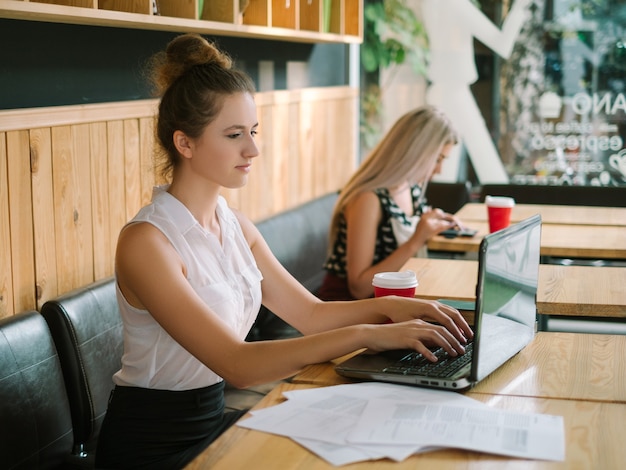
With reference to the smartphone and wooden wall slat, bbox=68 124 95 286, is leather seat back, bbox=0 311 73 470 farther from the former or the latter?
the smartphone

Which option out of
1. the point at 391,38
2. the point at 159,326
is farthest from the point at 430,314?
the point at 391,38

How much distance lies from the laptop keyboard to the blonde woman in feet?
4.81

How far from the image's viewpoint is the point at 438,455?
1369 mm

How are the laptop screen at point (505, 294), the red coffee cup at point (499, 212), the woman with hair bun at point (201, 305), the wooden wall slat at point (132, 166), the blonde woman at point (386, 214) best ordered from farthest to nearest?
the red coffee cup at point (499, 212)
the blonde woman at point (386, 214)
the wooden wall slat at point (132, 166)
the woman with hair bun at point (201, 305)
the laptop screen at point (505, 294)

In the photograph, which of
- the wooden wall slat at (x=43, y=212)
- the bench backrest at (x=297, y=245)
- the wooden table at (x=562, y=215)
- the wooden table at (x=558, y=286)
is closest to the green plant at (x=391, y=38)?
the bench backrest at (x=297, y=245)

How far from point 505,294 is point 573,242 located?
182 cm

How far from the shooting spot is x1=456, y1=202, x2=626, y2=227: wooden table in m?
4.04

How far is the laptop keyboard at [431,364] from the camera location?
5.54 ft

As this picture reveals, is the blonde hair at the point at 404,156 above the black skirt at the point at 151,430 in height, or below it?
above

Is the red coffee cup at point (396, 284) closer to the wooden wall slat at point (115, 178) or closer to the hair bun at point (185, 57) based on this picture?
Result: the hair bun at point (185, 57)

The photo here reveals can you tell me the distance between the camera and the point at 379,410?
5.01ft

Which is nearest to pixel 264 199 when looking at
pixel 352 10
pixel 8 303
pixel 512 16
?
pixel 352 10

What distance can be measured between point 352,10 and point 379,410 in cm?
372

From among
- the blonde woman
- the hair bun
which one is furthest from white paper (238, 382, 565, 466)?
the blonde woman
